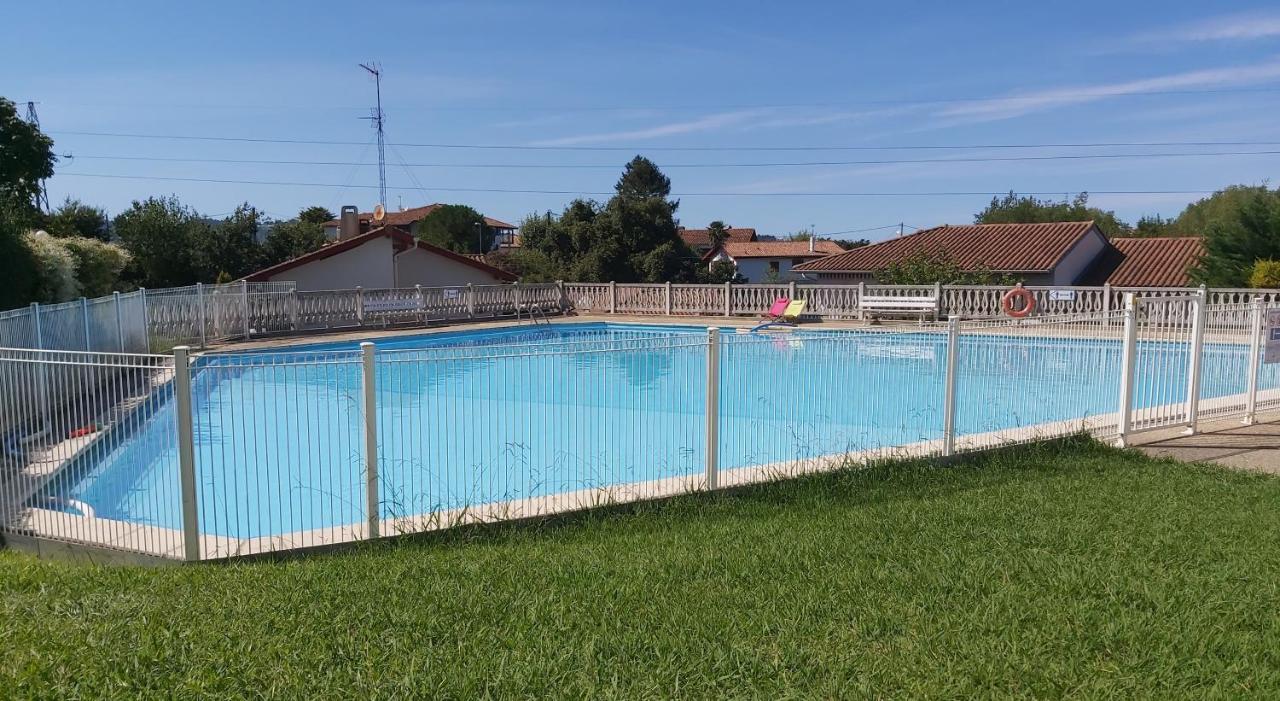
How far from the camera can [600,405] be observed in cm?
815

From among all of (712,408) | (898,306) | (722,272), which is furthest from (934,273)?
(722,272)

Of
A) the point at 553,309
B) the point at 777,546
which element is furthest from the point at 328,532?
the point at 553,309

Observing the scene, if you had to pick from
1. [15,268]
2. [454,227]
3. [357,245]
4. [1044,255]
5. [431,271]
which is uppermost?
[454,227]

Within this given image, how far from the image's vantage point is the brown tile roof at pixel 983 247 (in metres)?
33.2

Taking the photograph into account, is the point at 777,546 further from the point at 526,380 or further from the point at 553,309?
the point at 553,309

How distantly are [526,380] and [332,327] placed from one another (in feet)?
61.9

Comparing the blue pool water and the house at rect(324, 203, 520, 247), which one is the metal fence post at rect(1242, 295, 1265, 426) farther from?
the house at rect(324, 203, 520, 247)

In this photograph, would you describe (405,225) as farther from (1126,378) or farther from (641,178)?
(1126,378)

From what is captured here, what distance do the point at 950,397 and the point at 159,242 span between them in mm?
33392

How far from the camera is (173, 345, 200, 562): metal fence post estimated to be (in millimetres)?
5996

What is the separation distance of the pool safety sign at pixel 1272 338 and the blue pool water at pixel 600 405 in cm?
32

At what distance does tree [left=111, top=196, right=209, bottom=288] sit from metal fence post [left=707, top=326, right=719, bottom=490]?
3176 centimetres

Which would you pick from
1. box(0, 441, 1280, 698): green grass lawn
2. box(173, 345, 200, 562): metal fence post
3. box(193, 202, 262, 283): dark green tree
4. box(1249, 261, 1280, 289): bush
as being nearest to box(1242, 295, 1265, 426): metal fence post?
box(0, 441, 1280, 698): green grass lawn

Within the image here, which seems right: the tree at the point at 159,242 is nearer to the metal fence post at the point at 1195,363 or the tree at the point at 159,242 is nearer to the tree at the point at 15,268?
the tree at the point at 15,268
